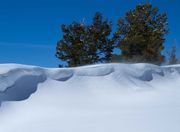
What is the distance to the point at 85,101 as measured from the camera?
3.02m

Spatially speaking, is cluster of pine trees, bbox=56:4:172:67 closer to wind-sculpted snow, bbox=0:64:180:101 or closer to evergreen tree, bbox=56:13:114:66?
evergreen tree, bbox=56:13:114:66

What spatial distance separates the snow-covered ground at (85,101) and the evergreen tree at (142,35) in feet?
38.4

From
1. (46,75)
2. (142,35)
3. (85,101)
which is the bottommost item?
(85,101)

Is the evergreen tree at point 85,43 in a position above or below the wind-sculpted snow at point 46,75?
above

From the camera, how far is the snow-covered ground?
252 centimetres

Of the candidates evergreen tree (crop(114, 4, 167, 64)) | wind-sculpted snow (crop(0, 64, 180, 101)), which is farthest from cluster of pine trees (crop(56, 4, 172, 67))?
wind-sculpted snow (crop(0, 64, 180, 101))

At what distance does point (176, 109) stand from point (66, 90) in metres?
1.21

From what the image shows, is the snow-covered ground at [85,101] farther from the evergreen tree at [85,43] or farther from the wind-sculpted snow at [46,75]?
the evergreen tree at [85,43]

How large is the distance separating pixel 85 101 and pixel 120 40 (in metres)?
13.6

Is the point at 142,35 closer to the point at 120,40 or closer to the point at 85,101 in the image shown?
the point at 120,40

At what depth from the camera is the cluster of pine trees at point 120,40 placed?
15555mm

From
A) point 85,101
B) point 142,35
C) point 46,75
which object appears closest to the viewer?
point 85,101

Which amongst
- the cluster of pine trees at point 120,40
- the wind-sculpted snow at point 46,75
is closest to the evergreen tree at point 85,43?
the cluster of pine trees at point 120,40

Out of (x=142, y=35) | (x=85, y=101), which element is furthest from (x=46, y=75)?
(x=142, y=35)
